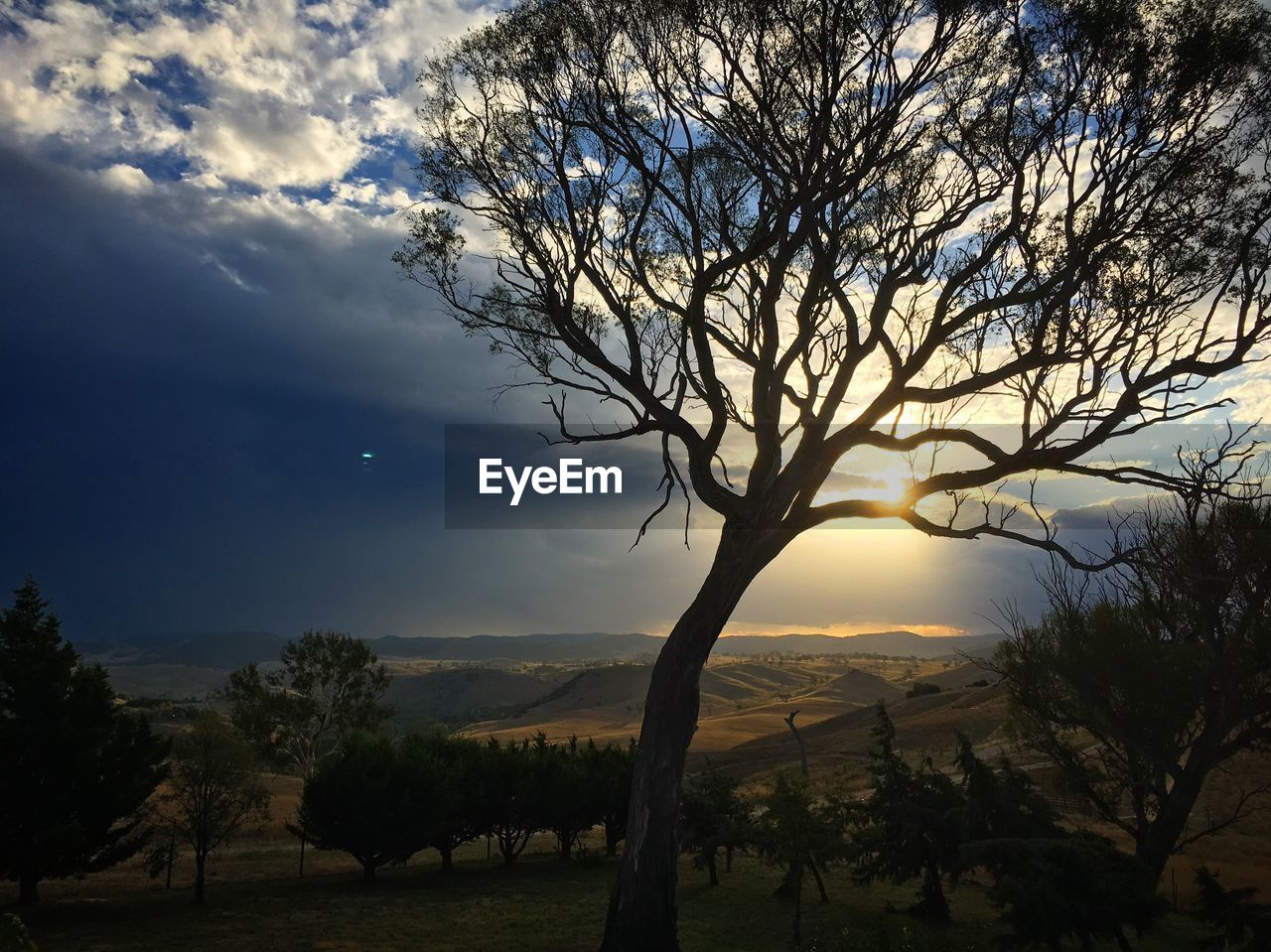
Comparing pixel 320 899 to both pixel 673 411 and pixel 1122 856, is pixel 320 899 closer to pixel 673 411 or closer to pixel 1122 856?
pixel 673 411

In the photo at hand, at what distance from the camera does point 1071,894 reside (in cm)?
1345

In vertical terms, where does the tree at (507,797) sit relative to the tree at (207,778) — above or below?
below

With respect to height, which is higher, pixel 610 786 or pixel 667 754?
pixel 667 754

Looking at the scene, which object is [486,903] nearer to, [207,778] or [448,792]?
[448,792]

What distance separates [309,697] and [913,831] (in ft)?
134

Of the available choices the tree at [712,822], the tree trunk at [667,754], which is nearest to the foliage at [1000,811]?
the tree at [712,822]

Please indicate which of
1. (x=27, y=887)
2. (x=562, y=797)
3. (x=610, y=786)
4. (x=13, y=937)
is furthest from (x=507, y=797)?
(x=13, y=937)

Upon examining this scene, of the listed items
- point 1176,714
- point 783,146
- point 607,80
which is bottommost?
point 1176,714

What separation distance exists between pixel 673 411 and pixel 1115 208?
26.2 feet

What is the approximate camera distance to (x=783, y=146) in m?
12.5

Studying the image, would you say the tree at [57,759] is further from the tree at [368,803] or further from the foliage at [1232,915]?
the foliage at [1232,915]

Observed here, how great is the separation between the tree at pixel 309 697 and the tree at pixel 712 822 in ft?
94.8

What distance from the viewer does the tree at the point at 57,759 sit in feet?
65.7

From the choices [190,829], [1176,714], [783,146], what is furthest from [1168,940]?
[190,829]
